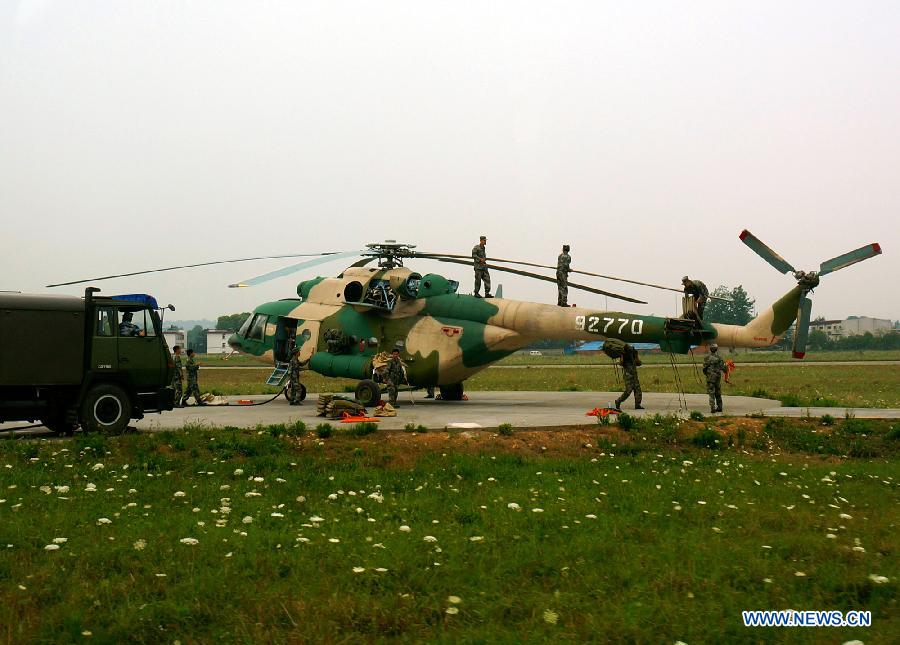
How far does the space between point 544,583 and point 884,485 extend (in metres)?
6.92

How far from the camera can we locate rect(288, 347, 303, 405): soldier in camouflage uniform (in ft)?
82.2

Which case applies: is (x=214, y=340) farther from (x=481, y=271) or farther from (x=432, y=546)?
(x=432, y=546)

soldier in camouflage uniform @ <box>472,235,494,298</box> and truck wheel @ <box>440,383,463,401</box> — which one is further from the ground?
soldier in camouflage uniform @ <box>472,235,494,298</box>

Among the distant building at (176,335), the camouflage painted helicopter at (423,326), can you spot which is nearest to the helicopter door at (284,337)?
the camouflage painted helicopter at (423,326)

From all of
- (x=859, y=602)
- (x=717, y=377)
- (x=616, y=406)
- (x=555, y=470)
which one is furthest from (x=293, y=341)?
(x=859, y=602)

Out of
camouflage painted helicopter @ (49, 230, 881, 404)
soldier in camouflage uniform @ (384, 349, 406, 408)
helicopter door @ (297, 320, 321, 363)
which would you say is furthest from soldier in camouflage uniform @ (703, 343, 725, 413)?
helicopter door @ (297, 320, 321, 363)

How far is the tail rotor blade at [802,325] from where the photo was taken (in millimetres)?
21062

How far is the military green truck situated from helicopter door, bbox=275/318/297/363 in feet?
31.9

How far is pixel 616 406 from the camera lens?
21.6m

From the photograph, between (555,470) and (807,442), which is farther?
(807,442)

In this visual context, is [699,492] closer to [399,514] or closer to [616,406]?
[399,514]

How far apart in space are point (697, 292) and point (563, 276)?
4163 mm

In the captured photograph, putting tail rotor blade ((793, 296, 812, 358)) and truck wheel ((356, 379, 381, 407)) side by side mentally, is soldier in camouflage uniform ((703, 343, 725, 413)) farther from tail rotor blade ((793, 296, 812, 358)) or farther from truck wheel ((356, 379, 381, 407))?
truck wheel ((356, 379, 381, 407))

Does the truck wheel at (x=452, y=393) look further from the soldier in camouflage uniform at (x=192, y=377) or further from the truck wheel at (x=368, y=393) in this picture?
the soldier in camouflage uniform at (x=192, y=377)
